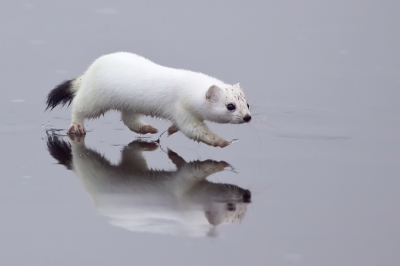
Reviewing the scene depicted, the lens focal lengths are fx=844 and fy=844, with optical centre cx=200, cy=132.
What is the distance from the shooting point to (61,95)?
33.0 feet

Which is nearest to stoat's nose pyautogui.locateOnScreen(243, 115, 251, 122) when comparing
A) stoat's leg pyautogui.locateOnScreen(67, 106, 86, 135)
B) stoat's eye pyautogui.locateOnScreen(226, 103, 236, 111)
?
stoat's eye pyautogui.locateOnScreen(226, 103, 236, 111)

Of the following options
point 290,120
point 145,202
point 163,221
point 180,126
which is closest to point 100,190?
point 145,202

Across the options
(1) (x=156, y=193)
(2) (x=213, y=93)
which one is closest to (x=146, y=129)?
(2) (x=213, y=93)

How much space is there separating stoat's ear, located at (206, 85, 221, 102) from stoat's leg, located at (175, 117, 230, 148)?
353mm

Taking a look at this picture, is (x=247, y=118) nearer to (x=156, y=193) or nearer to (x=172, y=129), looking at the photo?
(x=172, y=129)

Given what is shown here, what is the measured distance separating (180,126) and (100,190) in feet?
5.45

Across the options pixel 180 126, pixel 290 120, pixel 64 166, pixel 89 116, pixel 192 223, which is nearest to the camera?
pixel 192 223

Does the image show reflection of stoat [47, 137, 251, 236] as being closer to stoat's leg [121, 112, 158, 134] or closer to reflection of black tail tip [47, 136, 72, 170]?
reflection of black tail tip [47, 136, 72, 170]

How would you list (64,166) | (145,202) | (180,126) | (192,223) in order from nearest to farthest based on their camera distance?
(192,223) → (145,202) → (64,166) → (180,126)

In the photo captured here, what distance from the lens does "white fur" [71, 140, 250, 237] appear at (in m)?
6.59

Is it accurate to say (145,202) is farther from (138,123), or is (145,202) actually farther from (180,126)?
(138,123)

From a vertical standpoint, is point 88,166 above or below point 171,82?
below

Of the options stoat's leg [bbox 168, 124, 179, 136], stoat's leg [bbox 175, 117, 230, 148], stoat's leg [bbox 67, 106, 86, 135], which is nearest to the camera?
stoat's leg [bbox 175, 117, 230, 148]

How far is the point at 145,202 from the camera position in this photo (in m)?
7.07
